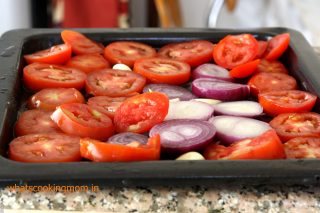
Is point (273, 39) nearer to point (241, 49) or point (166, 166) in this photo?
point (241, 49)

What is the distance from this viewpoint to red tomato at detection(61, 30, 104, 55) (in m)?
1.40

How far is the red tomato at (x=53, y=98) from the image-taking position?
114 cm

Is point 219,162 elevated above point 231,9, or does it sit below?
above

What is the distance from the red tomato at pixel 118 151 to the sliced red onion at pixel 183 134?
0.15ft

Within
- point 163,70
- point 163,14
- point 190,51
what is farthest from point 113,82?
point 163,14

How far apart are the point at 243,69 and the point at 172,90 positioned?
19 centimetres

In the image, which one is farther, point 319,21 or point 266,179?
point 319,21

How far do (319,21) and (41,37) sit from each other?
123 cm

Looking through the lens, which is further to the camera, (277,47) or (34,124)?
(277,47)

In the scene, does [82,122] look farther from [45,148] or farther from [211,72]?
[211,72]

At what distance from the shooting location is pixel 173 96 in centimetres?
120

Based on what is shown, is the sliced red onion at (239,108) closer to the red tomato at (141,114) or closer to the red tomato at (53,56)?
the red tomato at (141,114)

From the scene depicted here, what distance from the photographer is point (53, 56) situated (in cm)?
133

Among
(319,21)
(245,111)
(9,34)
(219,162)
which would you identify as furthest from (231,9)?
(219,162)
